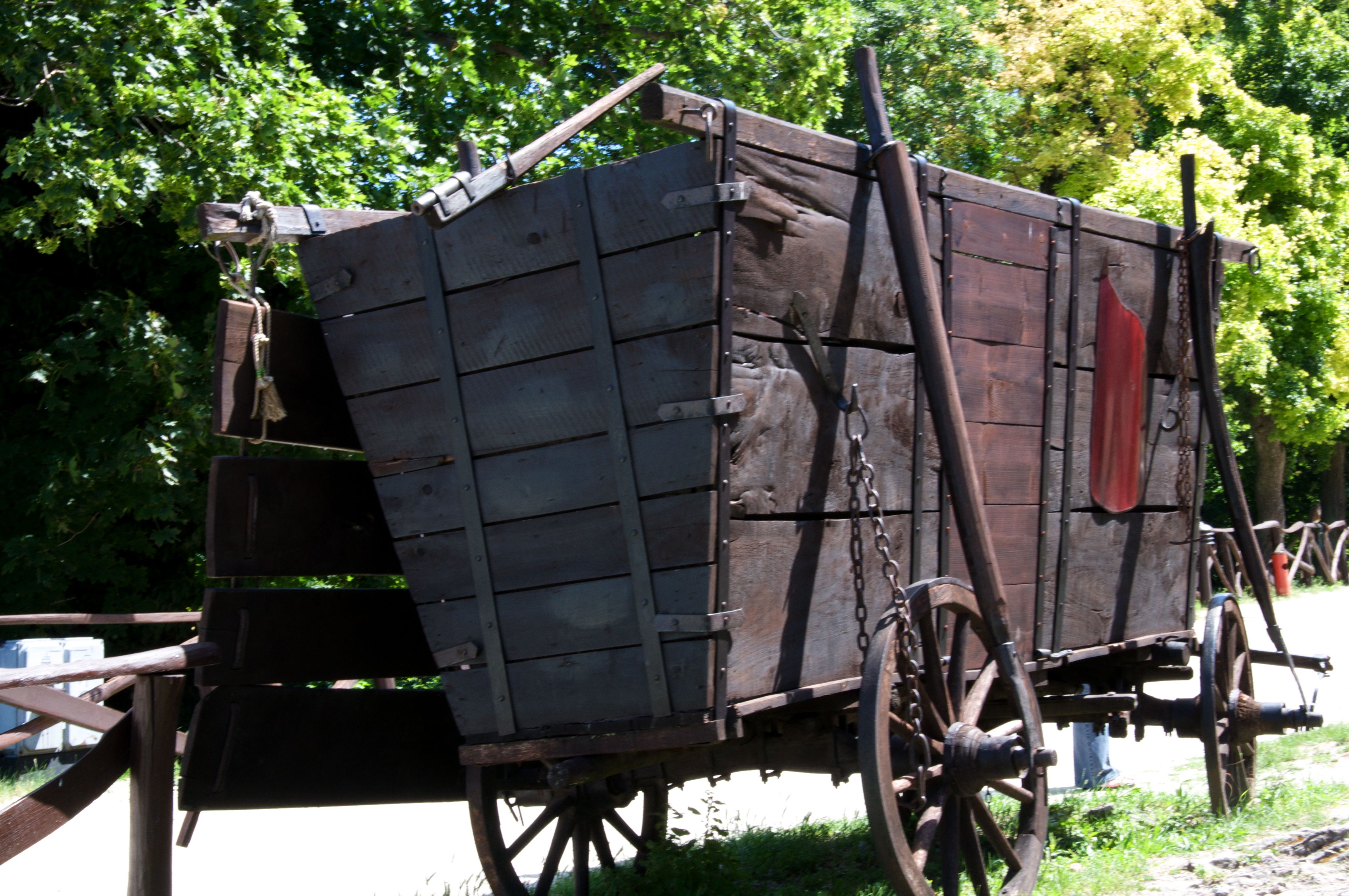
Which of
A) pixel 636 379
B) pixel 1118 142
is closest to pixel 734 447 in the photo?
pixel 636 379

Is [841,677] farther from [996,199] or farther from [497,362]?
[996,199]

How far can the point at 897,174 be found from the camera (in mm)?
3346

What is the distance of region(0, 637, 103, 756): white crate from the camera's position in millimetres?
7402

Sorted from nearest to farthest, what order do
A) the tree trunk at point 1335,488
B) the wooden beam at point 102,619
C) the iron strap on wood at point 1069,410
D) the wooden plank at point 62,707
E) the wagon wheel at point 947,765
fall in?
1. the wagon wheel at point 947,765
2. the wooden plank at point 62,707
3. the iron strap on wood at point 1069,410
4. the wooden beam at point 102,619
5. the tree trunk at point 1335,488

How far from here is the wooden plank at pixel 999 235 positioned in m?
3.78

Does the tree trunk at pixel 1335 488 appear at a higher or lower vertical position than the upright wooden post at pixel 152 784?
higher

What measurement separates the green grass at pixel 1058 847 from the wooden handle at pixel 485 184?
240 cm

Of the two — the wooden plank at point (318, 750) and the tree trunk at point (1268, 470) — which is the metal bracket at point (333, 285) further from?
the tree trunk at point (1268, 470)

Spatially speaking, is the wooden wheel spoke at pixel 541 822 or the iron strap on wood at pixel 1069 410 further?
the iron strap on wood at pixel 1069 410

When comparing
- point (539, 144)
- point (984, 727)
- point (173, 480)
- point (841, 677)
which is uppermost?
point (539, 144)

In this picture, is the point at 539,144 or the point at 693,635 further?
the point at 539,144

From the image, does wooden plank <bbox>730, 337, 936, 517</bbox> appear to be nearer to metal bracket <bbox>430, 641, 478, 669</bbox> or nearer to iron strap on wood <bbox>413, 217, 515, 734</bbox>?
iron strap on wood <bbox>413, 217, 515, 734</bbox>

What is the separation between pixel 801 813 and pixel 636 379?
4.23 m

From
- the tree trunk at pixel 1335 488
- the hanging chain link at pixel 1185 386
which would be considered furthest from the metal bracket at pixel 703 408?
the tree trunk at pixel 1335 488
